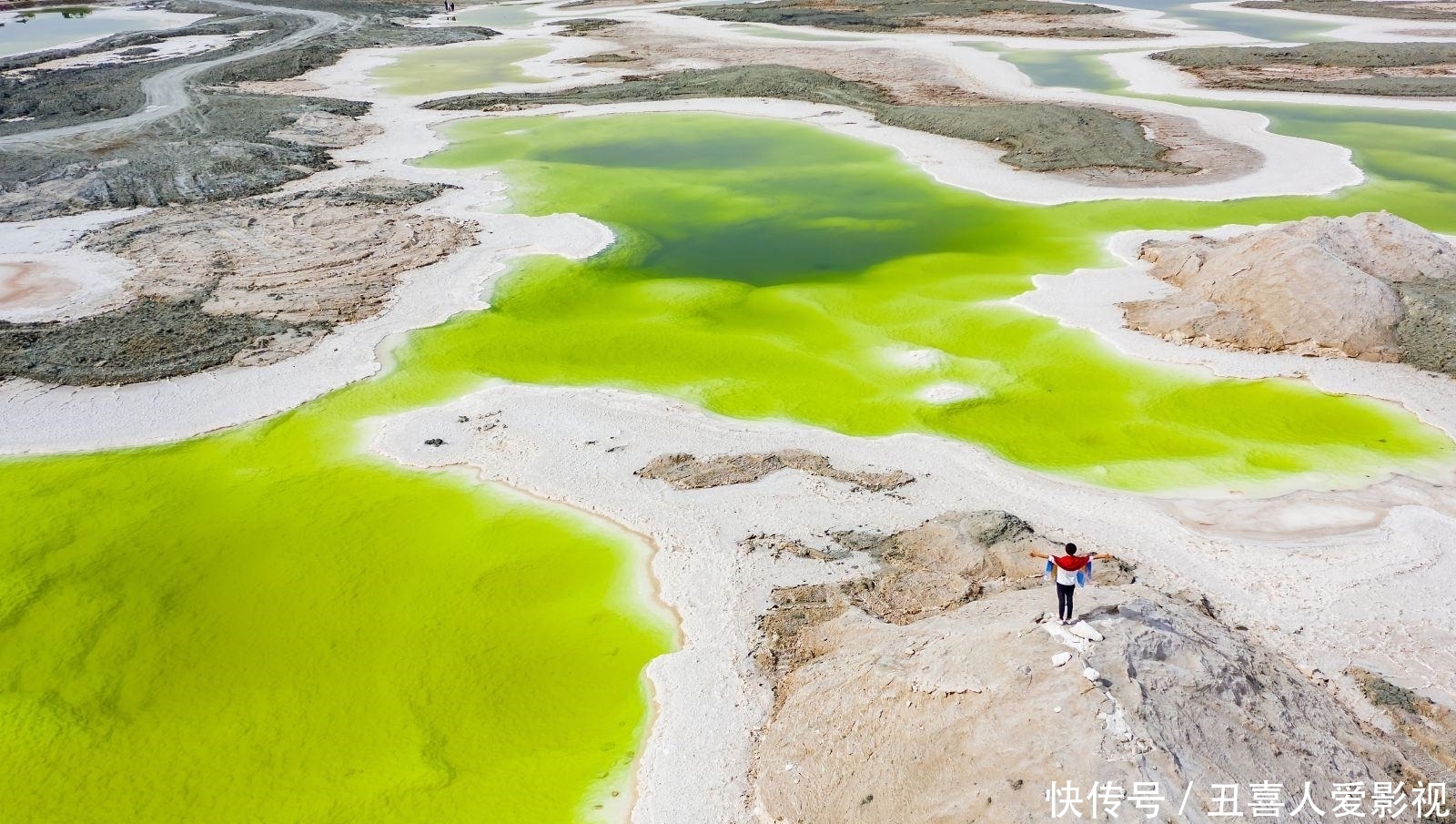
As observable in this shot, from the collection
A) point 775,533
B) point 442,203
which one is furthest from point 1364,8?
point 775,533

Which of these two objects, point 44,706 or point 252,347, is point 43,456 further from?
point 44,706

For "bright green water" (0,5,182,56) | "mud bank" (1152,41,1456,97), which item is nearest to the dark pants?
"mud bank" (1152,41,1456,97)

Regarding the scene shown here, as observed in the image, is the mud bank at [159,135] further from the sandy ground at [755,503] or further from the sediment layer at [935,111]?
the sediment layer at [935,111]

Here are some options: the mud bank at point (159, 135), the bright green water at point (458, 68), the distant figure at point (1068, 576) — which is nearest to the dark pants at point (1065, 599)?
the distant figure at point (1068, 576)

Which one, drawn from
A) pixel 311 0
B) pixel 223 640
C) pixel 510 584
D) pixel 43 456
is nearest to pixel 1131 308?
pixel 510 584

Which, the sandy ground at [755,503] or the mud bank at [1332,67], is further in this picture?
the mud bank at [1332,67]

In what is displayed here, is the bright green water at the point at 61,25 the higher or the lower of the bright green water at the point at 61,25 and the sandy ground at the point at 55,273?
the higher
